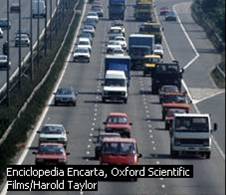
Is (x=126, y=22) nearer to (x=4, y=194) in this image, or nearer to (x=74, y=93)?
(x=74, y=93)

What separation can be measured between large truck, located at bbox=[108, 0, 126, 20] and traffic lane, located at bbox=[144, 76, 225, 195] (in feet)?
301

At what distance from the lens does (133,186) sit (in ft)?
178

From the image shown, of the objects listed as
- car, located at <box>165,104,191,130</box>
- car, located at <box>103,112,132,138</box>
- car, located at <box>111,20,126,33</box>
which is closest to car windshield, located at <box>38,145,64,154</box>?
car, located at <box>103,112,132,138</box>

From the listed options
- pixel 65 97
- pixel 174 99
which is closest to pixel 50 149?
pixel 174 99

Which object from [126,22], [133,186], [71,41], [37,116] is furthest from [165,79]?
[126,22]

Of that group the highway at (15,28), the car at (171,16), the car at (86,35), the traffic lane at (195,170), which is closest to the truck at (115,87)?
the traffic lane at (195,170)

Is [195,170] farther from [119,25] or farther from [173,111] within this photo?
[119,25]

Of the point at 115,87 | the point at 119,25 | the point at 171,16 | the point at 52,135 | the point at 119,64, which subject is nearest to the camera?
the point at 52,135

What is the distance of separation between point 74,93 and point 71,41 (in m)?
53.1

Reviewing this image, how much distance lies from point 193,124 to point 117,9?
122844mm

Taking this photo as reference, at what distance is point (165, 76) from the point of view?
11250 centimetres

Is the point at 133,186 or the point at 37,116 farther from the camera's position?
the point at 37,116

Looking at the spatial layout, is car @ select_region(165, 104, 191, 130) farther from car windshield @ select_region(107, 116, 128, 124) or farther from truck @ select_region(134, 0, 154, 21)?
truck @ select_region(134, 0, 154, 21)

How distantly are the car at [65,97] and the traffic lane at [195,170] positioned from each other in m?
11.3
